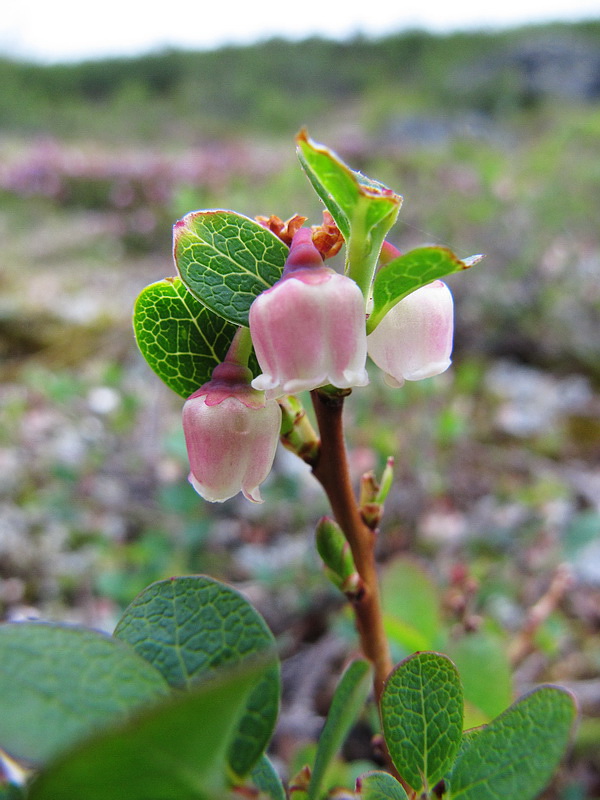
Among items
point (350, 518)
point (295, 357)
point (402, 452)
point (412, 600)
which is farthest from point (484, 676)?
point (402, 452)

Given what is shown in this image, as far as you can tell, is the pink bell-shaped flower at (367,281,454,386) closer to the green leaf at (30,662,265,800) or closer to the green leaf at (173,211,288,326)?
the green leaf at (173,211,288,326)

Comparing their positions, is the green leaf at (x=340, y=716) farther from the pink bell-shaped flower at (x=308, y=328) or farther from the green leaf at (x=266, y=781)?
the pink bell-shaped flower at (x=308, y=328)

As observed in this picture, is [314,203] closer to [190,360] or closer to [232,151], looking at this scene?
[190,360]

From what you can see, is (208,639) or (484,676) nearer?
(208,639)

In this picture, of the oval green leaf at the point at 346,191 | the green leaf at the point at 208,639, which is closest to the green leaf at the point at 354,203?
the oval green leaf at the point at 346,191

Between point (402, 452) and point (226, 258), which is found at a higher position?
point (226, 258)

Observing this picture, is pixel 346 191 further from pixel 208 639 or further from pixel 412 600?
pixel 412 600

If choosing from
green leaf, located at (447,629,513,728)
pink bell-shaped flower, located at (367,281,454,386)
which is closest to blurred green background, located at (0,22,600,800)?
green leaf, located at (447,629,513,728)
